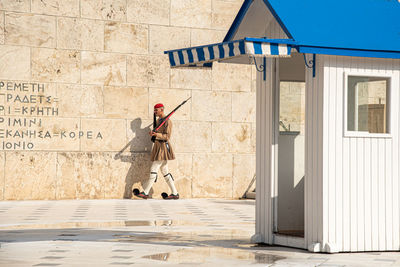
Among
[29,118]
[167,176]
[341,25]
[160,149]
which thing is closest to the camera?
[341,25]

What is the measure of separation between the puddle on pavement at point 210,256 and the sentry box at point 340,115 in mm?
719

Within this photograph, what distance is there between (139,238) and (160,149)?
7.97 metres

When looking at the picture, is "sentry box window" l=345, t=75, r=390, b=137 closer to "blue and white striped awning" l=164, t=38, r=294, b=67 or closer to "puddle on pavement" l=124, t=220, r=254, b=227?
"blue and white striped awning" l=164, t=38, r=294, b=67

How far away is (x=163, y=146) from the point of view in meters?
18.8

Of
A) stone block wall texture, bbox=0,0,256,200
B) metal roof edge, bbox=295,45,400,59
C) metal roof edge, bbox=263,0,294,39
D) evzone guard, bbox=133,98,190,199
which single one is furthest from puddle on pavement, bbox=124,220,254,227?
stone block wall texture, bbox=0,0,256,200

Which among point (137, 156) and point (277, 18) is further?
point (137, 156)

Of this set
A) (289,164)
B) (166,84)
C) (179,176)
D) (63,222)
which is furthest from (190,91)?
(289,164)

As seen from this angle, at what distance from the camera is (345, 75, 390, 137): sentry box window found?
9414 mm

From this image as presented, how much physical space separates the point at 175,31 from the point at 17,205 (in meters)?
6.07

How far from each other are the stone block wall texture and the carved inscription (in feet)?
0.08

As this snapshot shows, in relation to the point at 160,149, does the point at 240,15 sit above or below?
above

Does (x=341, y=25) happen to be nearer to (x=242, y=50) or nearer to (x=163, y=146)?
(x=242, y=50)

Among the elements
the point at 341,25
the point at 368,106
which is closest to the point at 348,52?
the point at 341,25

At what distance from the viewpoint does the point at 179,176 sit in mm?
19672
